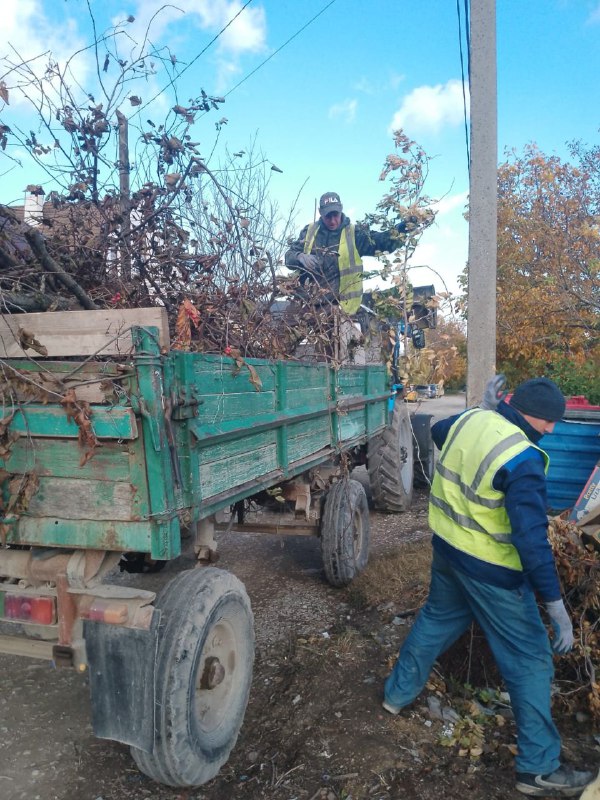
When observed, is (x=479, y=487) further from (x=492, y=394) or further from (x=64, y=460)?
(x=64, y=460)

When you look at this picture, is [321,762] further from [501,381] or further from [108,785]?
[501,381]

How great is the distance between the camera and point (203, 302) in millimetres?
3562

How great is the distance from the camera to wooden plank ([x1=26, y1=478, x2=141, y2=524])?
212 centimetres

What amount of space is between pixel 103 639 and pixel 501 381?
2.45m

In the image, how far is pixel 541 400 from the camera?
2.63 meters

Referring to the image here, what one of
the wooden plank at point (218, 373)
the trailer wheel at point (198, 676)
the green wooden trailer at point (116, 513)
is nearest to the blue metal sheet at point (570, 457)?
the wooden plank at point (218, 373)

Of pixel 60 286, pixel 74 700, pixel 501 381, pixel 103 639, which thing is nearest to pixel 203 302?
pixel 60 286

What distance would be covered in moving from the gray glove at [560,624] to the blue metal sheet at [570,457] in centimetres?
241

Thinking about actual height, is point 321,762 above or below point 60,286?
below

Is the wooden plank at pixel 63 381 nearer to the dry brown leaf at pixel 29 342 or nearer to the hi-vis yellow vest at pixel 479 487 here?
the dry brown leaf at pixel 29 342

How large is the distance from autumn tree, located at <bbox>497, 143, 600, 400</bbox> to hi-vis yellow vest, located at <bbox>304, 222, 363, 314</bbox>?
7.34 m

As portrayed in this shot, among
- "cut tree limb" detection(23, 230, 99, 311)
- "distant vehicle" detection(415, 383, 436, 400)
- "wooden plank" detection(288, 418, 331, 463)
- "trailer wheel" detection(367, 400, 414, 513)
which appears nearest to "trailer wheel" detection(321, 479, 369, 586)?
"wooden plank" detection(288, 418, 331, 463)

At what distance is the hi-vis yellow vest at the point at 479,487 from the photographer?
256 centimetres

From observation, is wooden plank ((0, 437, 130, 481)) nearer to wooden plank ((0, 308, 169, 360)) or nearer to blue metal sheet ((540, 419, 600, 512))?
wooden plank ((0, 308, 169, 360))
